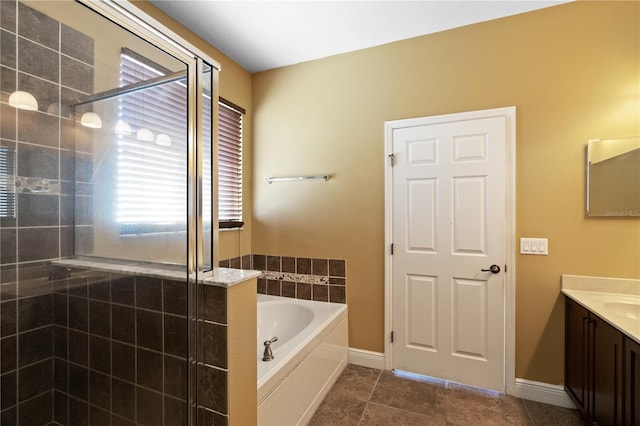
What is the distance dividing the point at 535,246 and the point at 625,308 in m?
0.55

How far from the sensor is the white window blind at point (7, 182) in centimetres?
116

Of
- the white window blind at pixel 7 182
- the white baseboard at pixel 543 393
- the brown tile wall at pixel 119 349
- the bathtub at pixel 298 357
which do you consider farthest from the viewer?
the white baseboard at pixel 543 393

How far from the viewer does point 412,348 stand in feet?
7.80

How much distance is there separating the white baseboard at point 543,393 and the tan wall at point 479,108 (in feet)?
0.19

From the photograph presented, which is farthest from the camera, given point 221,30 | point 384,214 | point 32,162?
point 384,214

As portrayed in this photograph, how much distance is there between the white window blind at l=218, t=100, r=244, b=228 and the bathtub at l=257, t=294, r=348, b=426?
33.5 inches

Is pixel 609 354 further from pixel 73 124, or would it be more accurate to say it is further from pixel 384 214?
pixel 73 124

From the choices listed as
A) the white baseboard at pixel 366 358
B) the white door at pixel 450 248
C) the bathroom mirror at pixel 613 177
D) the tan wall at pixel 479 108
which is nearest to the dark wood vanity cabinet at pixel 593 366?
the tan wall at pixel 479 108

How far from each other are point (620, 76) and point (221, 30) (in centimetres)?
279

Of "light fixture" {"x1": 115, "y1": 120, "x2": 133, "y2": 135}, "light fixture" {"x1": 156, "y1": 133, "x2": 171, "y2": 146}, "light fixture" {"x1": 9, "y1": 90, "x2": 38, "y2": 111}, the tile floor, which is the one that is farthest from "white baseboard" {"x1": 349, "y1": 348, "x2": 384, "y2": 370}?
"light fixture" {"x1": 9, "y1": 90, "x2": 38, "y2": 111}

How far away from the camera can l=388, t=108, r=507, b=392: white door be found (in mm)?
2145

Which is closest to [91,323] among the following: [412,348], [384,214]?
[384,214]

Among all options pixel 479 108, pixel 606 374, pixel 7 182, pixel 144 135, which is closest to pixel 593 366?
pixel 606 374

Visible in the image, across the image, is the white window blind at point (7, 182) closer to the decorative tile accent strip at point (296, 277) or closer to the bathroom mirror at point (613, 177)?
the decorative tile accent strip at point (296, 277)
